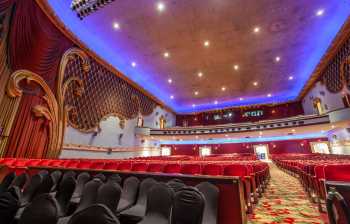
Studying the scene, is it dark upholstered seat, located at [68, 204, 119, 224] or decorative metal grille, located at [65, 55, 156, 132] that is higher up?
decorative metal grille, located at [65, 55, 156, 132]

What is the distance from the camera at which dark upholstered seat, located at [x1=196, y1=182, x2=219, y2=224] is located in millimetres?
1793

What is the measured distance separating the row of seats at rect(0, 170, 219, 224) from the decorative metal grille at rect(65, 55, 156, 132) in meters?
5.90

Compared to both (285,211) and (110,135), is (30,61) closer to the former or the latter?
(110,135)

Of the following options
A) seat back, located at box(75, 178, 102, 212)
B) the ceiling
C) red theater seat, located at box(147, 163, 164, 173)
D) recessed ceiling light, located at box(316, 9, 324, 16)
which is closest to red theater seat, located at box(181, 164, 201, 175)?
red theater seat, located at box(147, 163, 164, 173)

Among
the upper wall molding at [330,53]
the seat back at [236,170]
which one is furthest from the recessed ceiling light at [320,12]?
the seat back at [236,170]

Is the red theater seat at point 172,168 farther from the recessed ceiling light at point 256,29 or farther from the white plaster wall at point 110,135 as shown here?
the recessed ceiling light at point 256,29

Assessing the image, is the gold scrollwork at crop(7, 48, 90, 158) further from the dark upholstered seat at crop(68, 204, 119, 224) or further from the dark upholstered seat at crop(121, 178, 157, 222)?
the dark upholstered seat at crop(68, 204, 119, 224)

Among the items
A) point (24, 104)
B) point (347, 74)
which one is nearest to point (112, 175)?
point (24, 104)

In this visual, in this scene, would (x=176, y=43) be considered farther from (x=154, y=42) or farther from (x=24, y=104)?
(x=24, y=104)

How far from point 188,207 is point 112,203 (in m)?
0.86

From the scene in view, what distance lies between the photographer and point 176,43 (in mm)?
8750

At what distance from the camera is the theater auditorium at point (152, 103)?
1.90 metres

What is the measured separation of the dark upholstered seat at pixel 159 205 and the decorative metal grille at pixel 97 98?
7.52m

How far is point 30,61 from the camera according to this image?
20.0 feet
